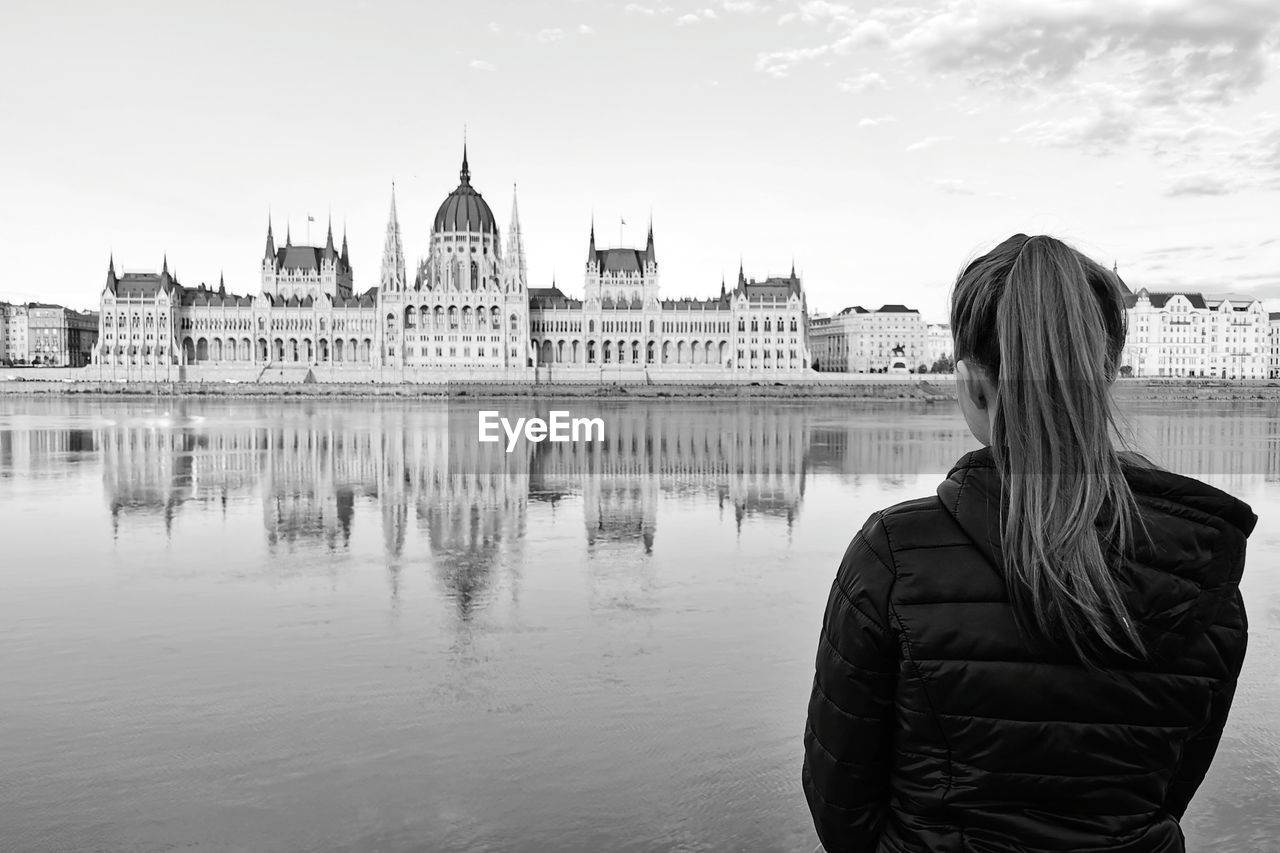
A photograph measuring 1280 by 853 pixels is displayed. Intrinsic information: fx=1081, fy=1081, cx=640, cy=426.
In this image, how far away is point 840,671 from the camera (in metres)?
2.11

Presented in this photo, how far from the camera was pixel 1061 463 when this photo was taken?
1.97 meters

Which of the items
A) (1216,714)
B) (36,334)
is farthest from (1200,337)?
(36,334)

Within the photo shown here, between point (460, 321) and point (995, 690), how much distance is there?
115 metres

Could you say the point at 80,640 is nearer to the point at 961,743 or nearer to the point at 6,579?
the point at 6,579

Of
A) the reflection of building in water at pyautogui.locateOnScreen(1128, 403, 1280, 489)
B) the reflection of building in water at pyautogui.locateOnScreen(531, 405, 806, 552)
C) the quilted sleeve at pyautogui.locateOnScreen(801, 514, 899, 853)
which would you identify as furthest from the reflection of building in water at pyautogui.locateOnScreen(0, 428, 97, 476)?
the quilted sleeve at pyautogui.locateOnScreen(801, 514, 899, 853)

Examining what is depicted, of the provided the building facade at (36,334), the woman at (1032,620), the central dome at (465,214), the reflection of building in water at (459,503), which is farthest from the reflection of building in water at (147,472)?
the building facade at (36,334)

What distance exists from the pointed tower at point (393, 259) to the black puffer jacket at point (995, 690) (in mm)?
119067

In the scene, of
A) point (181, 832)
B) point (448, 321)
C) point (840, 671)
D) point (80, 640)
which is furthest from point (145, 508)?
point (448, 321)

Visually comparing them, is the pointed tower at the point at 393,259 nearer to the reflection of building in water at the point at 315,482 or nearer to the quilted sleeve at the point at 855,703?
the reflection of building in water at the point at 315,482

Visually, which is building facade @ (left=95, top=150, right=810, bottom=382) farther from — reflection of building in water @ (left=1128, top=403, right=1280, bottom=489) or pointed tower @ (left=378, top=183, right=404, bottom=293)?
reflection of building in water @ (left=1128, top=403, right=1280, bottom=489)

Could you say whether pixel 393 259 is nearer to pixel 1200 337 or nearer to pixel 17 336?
pixel 17 336

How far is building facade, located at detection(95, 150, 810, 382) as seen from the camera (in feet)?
378

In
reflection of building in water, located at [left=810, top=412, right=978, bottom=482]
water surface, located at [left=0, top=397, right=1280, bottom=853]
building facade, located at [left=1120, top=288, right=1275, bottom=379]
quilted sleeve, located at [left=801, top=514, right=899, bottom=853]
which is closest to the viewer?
quilted sleeve, located at [left=801, top=514, right=899, bottom=853]

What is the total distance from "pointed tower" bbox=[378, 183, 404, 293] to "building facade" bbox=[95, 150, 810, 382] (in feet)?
0.47
